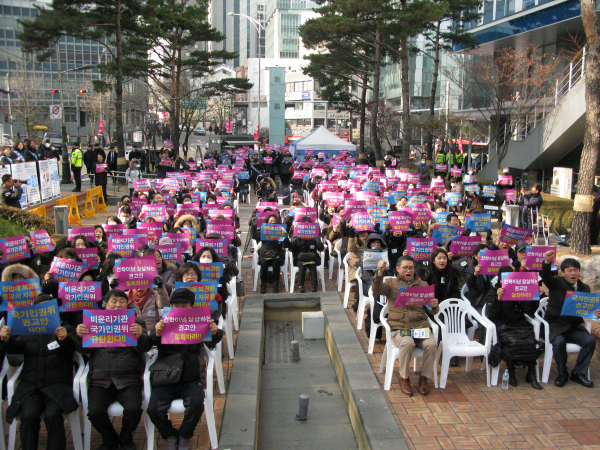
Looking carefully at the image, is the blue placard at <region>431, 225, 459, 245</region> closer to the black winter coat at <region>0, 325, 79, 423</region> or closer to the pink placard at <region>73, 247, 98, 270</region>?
the pink placard at <region>73, 247, 98, 270</region>

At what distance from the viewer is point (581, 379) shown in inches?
252

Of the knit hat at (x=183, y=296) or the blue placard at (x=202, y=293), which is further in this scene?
the blue placard at (x=202, y=293)

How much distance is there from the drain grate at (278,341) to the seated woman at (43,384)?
11.0 feet

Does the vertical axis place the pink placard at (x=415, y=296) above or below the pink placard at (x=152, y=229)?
below

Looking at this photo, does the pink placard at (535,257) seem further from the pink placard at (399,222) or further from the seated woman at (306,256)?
the seated woman at (306,256)

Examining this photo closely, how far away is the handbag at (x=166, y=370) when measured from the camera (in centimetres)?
498

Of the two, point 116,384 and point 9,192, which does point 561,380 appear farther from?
point 9,192

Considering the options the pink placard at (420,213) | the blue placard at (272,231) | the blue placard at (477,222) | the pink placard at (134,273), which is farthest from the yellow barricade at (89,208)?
the pink placard at (134,273)

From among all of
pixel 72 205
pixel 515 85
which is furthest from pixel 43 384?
pixel 515 85

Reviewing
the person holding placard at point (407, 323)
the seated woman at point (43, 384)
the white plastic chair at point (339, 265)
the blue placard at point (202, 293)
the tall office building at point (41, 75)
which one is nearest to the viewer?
the seated woman at point (43, 384)

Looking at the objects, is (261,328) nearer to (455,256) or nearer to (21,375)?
(455,256)

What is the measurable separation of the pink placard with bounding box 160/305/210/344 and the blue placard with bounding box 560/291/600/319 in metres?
4.01

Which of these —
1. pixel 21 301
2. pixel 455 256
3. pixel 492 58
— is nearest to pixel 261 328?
pixel 455 256

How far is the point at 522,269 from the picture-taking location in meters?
7.03
